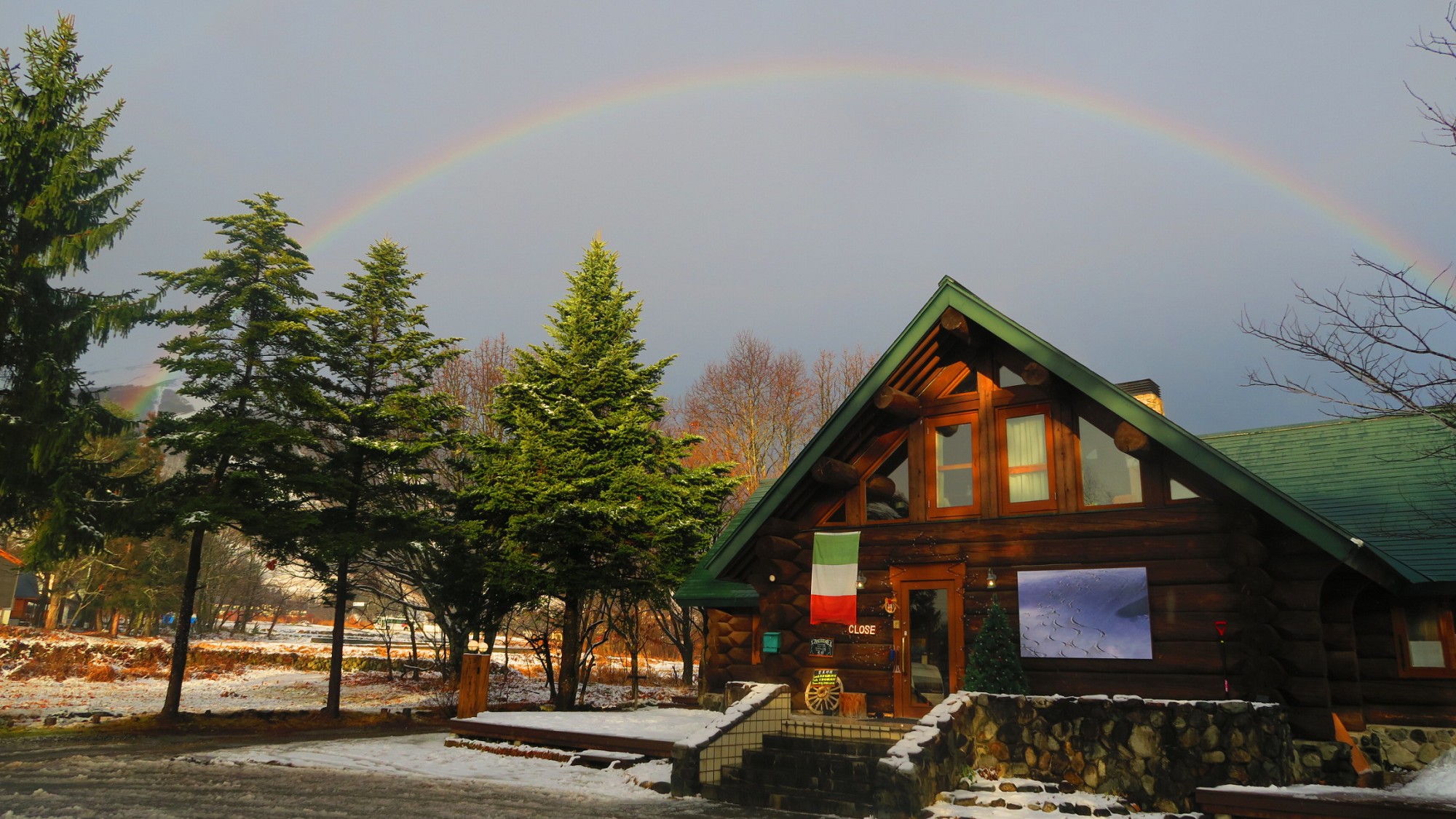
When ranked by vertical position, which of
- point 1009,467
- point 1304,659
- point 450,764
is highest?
point 1009,467

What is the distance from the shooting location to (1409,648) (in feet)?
41.9

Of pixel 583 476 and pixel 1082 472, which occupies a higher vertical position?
pixel 583 476

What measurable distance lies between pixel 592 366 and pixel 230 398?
9194 mm

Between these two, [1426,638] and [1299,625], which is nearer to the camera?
[1299,625]

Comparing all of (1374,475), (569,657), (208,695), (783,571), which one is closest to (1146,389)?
(1374,475)

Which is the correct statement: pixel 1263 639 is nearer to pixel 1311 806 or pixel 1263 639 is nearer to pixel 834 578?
pixel 1311 806

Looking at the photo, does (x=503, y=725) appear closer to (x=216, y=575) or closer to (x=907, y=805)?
(x=907, y=805)

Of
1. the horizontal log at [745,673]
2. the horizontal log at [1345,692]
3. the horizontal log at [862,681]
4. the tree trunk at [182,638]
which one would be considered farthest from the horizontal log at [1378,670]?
the tree trunk at [182,638]

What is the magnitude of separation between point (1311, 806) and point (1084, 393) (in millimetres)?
6092

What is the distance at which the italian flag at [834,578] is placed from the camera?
14.5 meters

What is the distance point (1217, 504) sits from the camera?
12219 millimetres

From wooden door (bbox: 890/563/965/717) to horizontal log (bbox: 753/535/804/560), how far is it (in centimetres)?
185

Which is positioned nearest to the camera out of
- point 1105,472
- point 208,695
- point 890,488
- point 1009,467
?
point 1105,472

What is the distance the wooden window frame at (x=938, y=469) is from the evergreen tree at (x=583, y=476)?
917 cm
